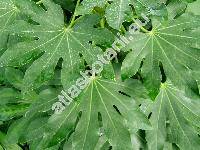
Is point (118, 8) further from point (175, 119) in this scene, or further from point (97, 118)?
point (175, 119)

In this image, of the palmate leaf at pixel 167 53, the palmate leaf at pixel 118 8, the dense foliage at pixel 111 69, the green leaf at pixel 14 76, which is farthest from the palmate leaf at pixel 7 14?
the palmate leaf at pixel 167 53

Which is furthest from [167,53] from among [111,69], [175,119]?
[175,119]

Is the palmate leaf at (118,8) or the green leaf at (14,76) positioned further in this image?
the green leaf at (14,76)

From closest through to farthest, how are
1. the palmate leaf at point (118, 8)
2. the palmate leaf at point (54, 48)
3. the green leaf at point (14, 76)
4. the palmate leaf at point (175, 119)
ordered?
1. the palmate leaf at point (118, 8)
2. the palmate leaf at point (54, 48)
3. the palmate leaf at point (175, 119)
4. the green leaf at point (14, 76)

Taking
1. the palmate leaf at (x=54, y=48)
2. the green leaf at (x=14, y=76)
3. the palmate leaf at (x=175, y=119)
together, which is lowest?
the palmate leaf at (x=175, y=119)

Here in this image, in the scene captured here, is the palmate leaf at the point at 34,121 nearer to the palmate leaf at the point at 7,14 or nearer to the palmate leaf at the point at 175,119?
the palmate leaf at the point at 7,14

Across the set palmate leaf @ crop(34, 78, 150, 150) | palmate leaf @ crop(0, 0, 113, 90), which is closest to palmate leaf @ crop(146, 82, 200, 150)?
palmate leaf @ crop(34, 78, 150, 150)

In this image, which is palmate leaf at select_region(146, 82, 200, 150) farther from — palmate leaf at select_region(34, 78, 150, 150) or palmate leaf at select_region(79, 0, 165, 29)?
palmate leaf at select_region(79, 0, 165, 29)
